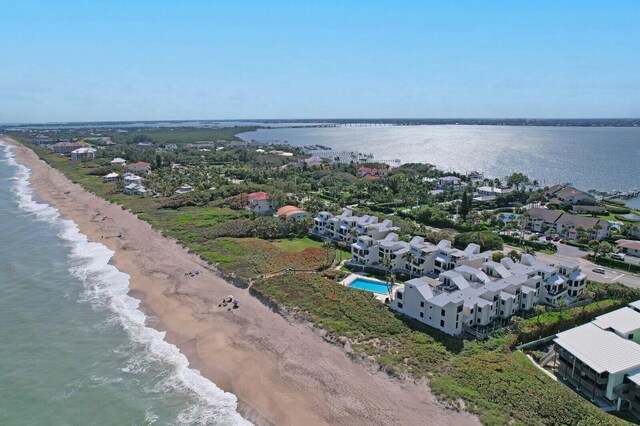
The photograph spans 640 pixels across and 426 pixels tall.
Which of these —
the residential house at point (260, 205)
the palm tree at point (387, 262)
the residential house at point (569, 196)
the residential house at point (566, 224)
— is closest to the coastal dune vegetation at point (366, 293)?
the residential house at point (260, 205)

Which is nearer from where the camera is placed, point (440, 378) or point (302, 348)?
point (440, 378)

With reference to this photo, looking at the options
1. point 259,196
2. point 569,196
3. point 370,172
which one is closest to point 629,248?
point 569,196

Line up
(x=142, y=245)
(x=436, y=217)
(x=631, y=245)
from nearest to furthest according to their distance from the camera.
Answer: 1. (x=631, y=245)
2. (x=142, y=245)
3. (x=436, y=217)

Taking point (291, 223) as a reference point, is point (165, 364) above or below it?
below

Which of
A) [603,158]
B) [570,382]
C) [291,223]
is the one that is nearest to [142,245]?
[291,223]

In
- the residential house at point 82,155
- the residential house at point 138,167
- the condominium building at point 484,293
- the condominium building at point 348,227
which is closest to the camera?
the condominium building at point 484,293

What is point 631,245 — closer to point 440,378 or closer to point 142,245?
point 440,378

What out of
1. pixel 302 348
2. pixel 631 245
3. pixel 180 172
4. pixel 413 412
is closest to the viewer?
pixel 413 412

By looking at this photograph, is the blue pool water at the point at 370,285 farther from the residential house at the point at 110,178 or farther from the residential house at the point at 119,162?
the residential house at the point at 119,162
